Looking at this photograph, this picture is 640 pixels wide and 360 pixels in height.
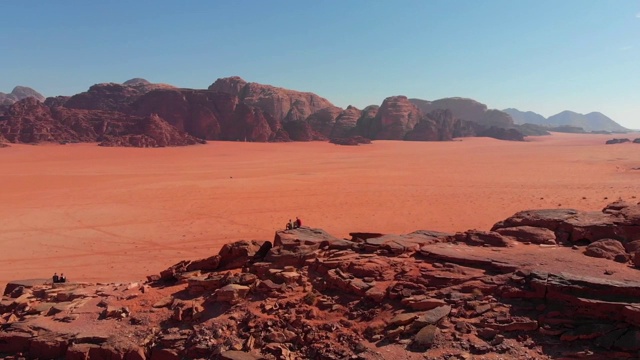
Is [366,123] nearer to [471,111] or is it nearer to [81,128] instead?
[81,128]

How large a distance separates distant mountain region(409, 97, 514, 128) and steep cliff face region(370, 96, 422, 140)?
37505 millimetres

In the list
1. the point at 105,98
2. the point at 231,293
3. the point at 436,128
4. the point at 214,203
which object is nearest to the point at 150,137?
the point at 105,98

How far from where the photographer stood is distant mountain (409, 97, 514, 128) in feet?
429

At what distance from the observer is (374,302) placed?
7.31 meters

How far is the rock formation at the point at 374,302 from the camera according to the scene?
6.19 metres

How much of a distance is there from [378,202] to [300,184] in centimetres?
879

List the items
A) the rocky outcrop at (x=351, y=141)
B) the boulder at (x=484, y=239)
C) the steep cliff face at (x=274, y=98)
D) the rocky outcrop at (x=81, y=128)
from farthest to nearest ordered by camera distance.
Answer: the steep cliff face at (x=274, y=98), the rocky outcrop at (x=351, y=141), the rocky outcrop at (x=81, y=128), the boulder at (x=484, y=239)

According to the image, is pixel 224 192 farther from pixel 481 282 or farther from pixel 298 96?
pixel 298 96

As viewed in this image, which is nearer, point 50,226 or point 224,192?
point 50,226

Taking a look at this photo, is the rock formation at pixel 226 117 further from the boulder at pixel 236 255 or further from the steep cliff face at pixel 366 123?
the boulder at pixel 236 255

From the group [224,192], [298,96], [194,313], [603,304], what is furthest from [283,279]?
[298,96]

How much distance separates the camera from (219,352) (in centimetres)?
672

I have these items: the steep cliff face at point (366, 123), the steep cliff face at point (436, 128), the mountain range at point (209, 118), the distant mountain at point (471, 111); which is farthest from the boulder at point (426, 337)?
the distant mountain at point (471, 111)

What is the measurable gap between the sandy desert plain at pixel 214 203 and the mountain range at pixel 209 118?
67.2ft
